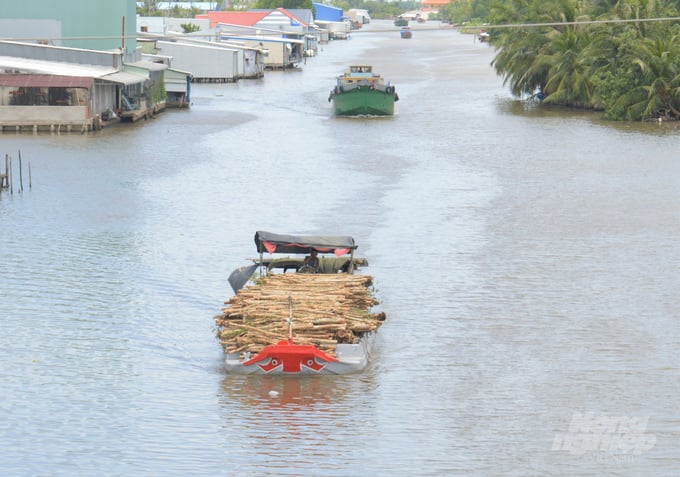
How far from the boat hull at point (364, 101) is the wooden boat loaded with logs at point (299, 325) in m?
44.4

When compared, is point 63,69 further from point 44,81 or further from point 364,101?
point 364,101

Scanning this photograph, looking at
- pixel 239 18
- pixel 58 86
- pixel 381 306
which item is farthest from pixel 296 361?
pixel 239 18

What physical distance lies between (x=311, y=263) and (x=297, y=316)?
4.60 metres

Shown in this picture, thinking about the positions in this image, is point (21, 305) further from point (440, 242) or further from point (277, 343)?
point (440, 242)

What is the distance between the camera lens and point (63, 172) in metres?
45.4

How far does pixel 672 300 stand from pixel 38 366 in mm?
14026

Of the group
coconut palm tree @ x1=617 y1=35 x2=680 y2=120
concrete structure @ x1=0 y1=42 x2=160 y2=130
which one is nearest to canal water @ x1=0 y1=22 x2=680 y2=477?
concrete structure @ x1=0 y1=42 x2=160 y2=130

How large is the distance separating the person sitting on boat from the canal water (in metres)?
1.91

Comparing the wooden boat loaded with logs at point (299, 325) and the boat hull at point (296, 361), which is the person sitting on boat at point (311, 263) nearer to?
the wooden boat loaded with logs at point (299, 325)

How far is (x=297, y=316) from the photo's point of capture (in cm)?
2158

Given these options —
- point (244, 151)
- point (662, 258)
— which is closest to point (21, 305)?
point (662, 258)

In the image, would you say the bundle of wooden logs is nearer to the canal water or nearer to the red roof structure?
the canal water

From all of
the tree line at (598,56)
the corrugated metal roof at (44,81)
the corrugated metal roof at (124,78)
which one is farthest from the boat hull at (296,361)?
the corrugated metal roof at (124,78)

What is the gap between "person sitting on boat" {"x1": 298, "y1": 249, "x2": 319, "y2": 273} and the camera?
25922 mm
